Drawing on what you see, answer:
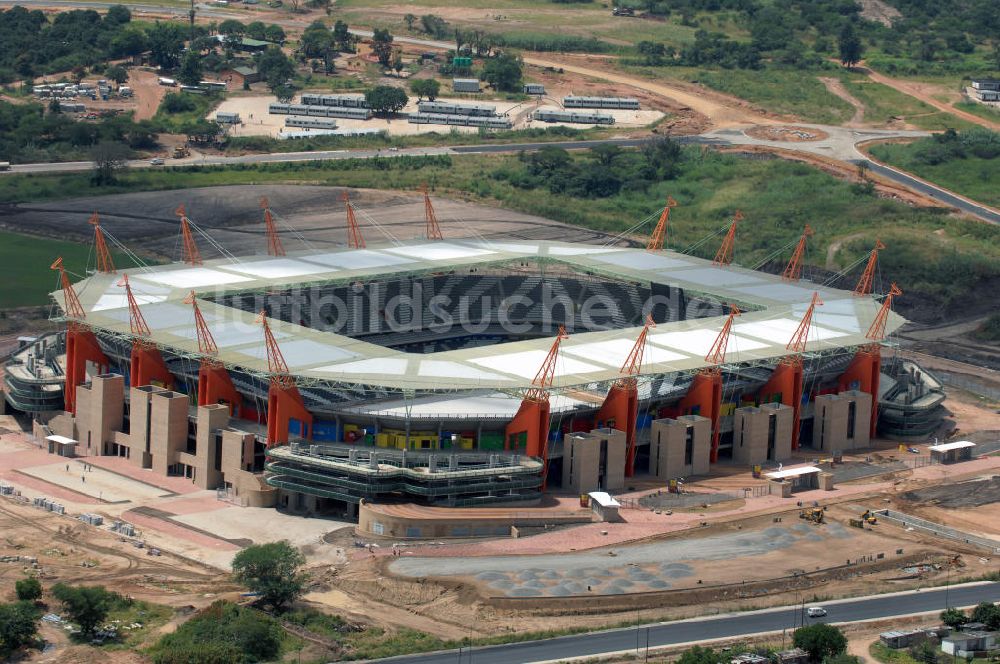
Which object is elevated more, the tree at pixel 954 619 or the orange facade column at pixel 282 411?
the orange facade column at pixel 282 411

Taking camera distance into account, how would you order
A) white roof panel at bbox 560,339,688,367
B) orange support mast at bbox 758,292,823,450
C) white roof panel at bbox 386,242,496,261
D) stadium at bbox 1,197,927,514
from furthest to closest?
white roof panel at bbox 386,242,496,261 < orange support mast at bbox 758,292,823,450 < white roof panel at bbox 560,339,688,367 < stadium at bbox 1,197,927,514

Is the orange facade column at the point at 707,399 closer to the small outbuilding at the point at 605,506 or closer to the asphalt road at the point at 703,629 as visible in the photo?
the small outbuilding at the point at 605,506

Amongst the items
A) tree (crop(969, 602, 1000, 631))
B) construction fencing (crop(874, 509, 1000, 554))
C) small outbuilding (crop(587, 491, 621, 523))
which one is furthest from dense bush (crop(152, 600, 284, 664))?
construction fencing (crop(874, 509, 1000, 554))

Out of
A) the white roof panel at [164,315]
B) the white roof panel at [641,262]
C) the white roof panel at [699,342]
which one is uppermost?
the white roof panel at [641,262]

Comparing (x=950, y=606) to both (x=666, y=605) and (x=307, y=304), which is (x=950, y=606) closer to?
(x=666, y=605)

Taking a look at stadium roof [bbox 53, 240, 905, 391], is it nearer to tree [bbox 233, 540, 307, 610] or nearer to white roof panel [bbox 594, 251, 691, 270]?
white roof panel [bbox 594, 251, 691, 270]

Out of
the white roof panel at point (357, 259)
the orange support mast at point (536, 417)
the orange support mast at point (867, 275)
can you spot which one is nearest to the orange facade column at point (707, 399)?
the orange support mast at point (536, 417)
